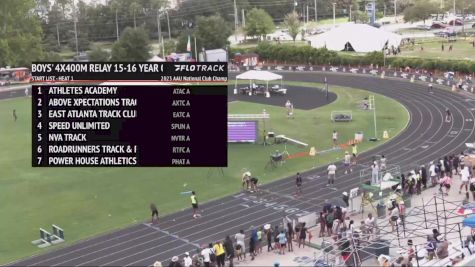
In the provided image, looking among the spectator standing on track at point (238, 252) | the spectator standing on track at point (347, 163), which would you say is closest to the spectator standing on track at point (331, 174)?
the spectator standing on track at point (347, 163)

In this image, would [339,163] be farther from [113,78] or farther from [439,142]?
[113,78]

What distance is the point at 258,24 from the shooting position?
111m

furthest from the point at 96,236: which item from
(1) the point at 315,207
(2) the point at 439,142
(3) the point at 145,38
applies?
(3) the point at 145,38

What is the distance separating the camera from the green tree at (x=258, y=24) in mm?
111188

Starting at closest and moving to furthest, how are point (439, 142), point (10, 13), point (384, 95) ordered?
point (439, 142) → point (384, 95) → point (10, 13)

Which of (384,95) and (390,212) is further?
(384,95)

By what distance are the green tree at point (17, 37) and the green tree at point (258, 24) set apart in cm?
3795

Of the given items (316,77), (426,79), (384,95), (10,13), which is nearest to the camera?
(384,95)

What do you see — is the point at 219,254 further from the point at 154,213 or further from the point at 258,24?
the point at 258,24

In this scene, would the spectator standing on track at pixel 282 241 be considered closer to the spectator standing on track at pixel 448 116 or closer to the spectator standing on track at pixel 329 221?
the spectator standing on track at pixel 329 221

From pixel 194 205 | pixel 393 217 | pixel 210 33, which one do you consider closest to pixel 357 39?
Result: pixel 210 33

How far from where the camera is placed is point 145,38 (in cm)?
8731

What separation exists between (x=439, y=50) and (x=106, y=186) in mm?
66327

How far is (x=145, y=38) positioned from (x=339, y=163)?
55935 millimetres
